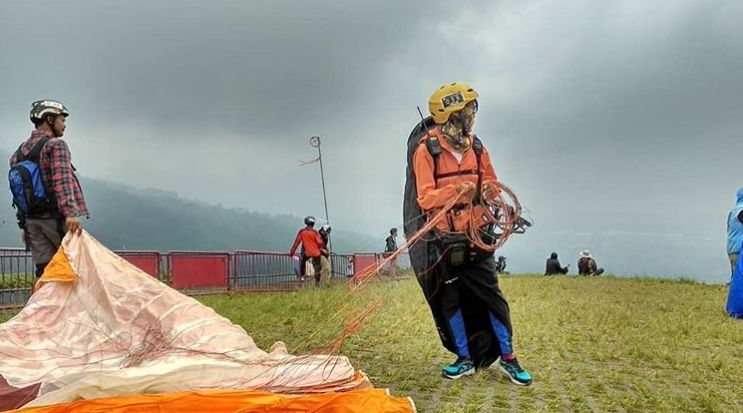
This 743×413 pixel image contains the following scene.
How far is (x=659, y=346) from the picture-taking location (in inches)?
272

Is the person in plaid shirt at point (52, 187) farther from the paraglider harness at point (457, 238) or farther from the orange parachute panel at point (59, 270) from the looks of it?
the paraglider harness at point (457, 238)

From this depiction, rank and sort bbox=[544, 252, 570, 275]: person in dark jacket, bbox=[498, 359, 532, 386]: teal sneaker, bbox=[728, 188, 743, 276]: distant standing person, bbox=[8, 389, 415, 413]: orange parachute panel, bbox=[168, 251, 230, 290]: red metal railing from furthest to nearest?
bbox=[544, 252, 570, 275]: person in dark jacket < bbox=[168, 251, 230, 290]: red metal railing < bbox=[728, 188, 743, 276]: distant standing person < bbox=[498, 359, 532, 386]: teal sneaker < bbox=[8, 389, 415, 413]: orange parachute panel

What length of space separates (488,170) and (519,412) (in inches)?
68.0

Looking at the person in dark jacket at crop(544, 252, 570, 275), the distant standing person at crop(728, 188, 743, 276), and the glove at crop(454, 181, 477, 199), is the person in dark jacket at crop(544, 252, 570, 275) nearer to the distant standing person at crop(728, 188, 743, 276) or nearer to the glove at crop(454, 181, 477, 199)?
the distant standing person at crop(728, 188, 743, 276)

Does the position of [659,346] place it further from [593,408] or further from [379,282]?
[379,282]

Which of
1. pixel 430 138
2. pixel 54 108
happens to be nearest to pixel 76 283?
pixel 54 108

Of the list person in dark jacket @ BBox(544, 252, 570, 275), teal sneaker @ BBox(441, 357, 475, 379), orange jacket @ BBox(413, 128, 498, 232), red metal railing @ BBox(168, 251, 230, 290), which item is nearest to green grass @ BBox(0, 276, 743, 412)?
teal sneaker @ BBox(441, 357, 475, 379)

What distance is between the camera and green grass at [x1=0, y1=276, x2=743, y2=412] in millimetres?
4391

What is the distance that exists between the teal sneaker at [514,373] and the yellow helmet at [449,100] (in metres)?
1.84

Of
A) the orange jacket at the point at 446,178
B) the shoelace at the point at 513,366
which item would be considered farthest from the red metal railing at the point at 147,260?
the shoelace at the point at 513,366

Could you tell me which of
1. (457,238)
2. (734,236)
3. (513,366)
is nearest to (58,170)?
(457,238)

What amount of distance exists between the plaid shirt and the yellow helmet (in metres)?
3.03

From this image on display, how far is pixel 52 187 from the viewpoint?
5.47 meters

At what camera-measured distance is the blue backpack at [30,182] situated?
5.45 m
